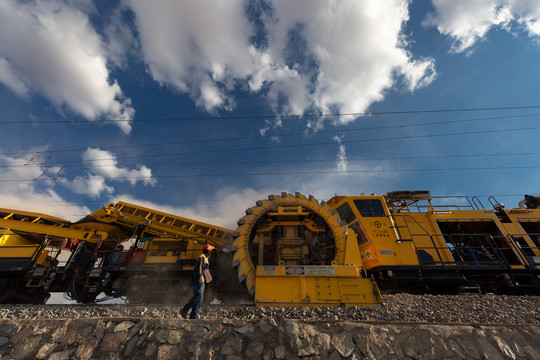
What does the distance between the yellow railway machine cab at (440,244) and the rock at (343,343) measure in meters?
4.70

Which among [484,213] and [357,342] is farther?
[484,213]

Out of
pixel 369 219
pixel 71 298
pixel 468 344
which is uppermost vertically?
pixel 369 219

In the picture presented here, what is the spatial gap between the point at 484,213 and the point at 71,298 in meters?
16.6

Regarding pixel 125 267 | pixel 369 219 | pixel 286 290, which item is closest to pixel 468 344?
pixel 286 290

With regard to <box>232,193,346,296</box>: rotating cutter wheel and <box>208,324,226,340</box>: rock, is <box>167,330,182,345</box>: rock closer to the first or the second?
<box>208,324,226,340</box>: rock

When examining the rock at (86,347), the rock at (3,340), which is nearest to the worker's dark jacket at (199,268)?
the rock at (86,347)

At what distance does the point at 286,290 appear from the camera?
20.0 ft

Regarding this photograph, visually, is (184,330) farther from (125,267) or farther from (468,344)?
(125,267)

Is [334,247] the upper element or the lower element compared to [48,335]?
upper

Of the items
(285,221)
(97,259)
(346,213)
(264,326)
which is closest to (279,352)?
(264,326)

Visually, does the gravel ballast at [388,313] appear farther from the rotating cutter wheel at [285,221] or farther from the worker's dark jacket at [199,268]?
the rotating cutter wheel at [285,221]

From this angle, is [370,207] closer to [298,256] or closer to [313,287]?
[298,256]

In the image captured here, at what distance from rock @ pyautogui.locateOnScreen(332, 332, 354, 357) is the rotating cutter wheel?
3.78 metres

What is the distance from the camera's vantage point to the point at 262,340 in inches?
136
